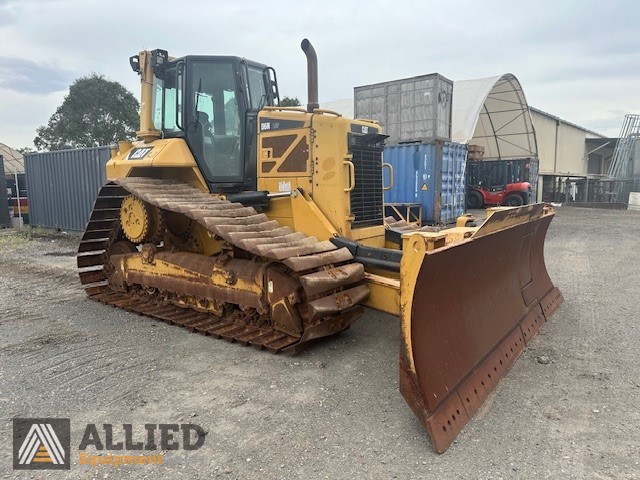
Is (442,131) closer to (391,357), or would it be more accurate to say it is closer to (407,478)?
(391,357)

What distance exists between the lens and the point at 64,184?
1397 cm

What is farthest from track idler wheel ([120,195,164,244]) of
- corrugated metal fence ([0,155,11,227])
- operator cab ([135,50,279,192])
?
corrugated metal fence ([0,155,11,227])

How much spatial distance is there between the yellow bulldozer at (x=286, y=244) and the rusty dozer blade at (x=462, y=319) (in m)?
0.02

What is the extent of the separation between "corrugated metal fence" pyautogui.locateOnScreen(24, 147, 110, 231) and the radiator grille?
9.55m

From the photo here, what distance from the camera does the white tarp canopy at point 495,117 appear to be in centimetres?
1783

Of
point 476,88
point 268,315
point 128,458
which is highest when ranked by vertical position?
point 476,88

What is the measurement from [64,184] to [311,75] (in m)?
11.4

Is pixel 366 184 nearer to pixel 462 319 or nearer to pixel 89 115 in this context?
pixel 462 319

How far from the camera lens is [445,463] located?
2.79 m

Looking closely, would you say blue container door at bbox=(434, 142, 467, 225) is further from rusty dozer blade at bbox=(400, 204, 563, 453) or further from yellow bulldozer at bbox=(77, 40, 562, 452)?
rusty dozer blade at bbox=(400, 204, 563, 453)

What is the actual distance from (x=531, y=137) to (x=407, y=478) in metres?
22.4

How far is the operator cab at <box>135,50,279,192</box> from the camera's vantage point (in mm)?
5559

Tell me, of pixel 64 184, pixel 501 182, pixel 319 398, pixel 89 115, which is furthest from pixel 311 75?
pixel 89 115

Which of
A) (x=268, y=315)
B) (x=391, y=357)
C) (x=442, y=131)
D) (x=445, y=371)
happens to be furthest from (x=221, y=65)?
(x=442, y=131)
